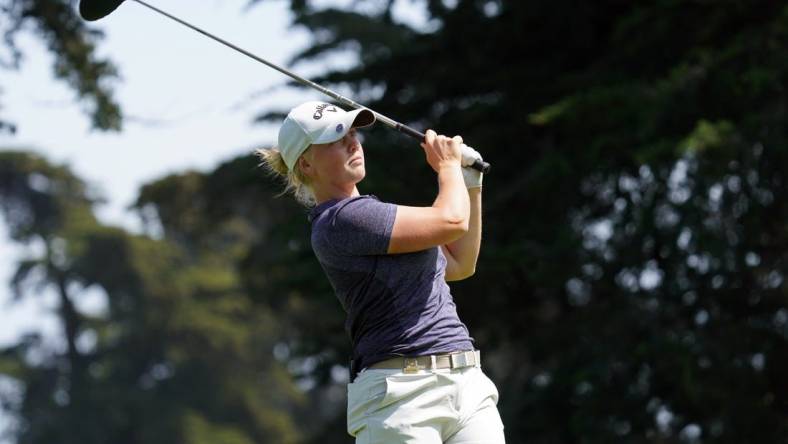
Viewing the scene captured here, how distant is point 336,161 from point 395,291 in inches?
17.5

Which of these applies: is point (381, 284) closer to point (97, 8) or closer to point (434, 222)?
point (434, 222)

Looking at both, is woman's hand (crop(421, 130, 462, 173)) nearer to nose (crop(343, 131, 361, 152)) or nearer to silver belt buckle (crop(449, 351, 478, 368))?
nose (crop(343, 131, 361, 152))

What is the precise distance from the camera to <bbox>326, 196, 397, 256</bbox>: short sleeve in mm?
4539

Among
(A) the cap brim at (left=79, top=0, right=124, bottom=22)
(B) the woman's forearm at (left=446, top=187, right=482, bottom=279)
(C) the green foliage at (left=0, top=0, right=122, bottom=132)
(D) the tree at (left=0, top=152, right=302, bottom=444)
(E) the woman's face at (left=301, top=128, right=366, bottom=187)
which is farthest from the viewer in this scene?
(D) the tree at (left=0, top=152, right=302, bottom=444)

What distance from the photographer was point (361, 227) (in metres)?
4.56

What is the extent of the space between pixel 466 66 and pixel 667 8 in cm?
227

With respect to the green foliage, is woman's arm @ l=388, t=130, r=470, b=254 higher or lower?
lower

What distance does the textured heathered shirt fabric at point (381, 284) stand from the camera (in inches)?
180

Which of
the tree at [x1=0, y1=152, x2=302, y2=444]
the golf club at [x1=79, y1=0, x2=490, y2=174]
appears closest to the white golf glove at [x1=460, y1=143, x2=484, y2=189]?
the golf club at [x1=79, y1=0, x2=490, y2=174]

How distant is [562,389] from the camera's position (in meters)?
12.6

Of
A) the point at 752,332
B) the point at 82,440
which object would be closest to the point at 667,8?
the point at 752,332

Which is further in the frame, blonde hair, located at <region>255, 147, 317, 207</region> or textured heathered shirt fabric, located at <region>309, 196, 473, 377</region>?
blonde hair, located at <region>255, 147, 317, 207</region>

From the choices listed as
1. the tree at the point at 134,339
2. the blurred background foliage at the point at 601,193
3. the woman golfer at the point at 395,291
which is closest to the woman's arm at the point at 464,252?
the woman golfer at the point at 395,291

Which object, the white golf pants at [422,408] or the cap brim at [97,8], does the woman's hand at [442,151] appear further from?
the cap brim at [97,8]
